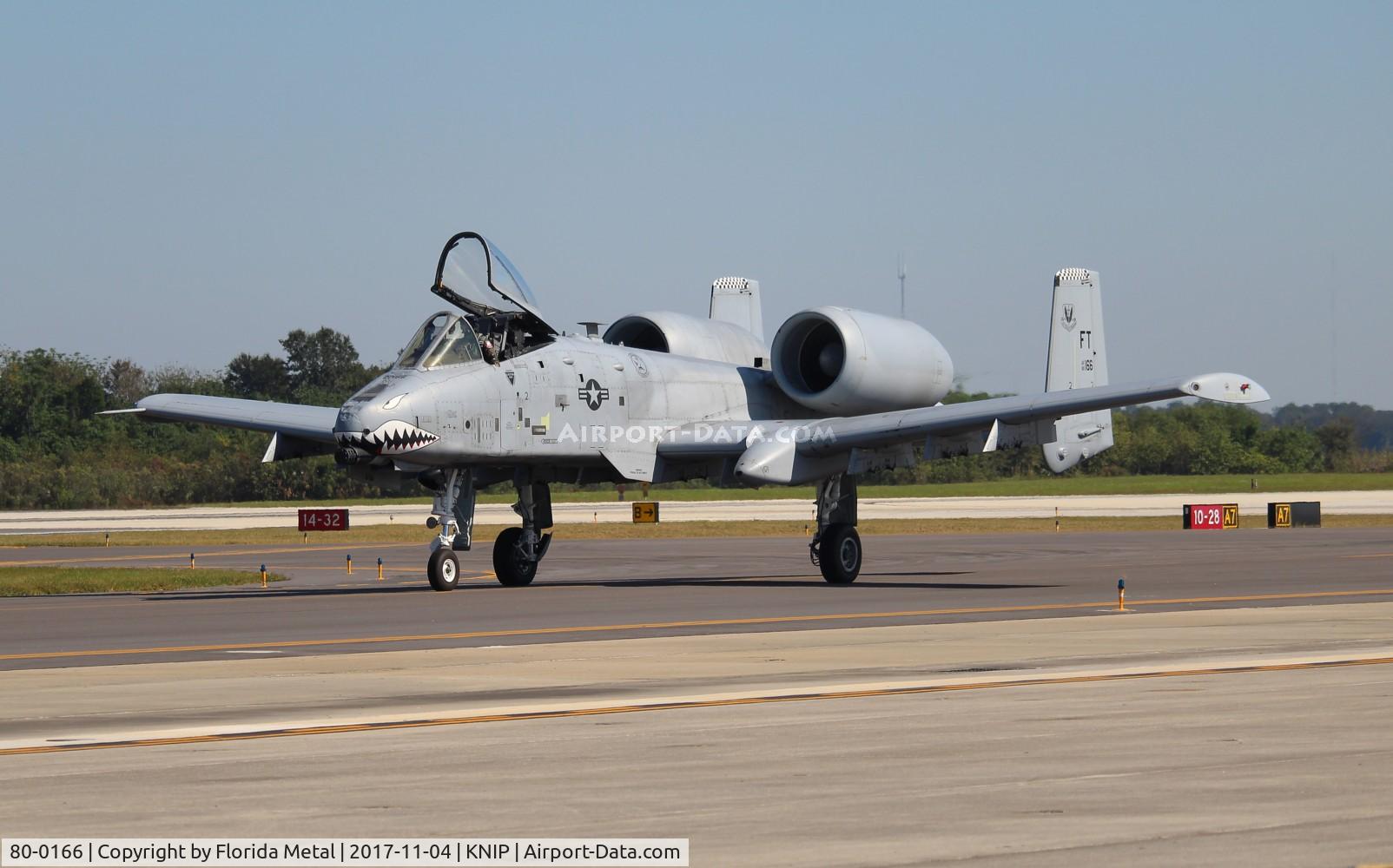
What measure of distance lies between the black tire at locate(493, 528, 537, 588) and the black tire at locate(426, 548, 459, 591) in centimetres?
187

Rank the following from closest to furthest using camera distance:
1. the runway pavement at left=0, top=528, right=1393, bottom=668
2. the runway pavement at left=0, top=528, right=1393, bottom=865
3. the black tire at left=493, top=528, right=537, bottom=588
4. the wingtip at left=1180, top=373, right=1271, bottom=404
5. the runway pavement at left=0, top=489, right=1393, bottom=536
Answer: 1. the runway pavement at left=0, top=528, right=1393, bottom=865
2. the runway pavement at left=0, top=528, right=1393, bottom=668
3. the wingtip at left=1180, top=373, right=1271, bottom=404
4. the black tire at left=493, top=528, right=537, bottom=588
5. the runway pavement at left=0, top=489, right=1393, bottom=536

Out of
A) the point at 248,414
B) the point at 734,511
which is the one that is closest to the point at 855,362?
the point at 248,414

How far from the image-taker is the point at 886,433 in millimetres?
27141

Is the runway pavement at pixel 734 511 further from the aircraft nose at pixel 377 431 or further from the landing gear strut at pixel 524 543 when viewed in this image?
the aircraft nose at pixel 377 431

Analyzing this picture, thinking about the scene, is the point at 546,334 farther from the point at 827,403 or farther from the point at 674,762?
the point at 674,762

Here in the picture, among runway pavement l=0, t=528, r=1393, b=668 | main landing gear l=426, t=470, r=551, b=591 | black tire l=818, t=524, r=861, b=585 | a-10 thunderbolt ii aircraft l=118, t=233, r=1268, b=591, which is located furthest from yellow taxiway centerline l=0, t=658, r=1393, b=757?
black tire l=818, t=524, r=861, b=585

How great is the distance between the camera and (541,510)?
28969mm

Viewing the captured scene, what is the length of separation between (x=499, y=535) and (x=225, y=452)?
72599mm

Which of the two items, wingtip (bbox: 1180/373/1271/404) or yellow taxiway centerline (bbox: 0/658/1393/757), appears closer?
yellow taxiway centerline (bbox: 0/658/1393/757)

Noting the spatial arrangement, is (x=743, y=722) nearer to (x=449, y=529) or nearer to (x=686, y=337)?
(x=449, y=529)

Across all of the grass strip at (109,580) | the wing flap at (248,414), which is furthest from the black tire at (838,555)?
the grass strip at (109,580)

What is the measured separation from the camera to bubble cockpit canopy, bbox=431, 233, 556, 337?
26656 mm

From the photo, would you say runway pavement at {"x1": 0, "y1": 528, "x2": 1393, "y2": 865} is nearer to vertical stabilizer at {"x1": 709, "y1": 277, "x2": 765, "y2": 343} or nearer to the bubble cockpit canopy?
the bubble cockpit canopy

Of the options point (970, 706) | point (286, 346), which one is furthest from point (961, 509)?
point (286, 346)
